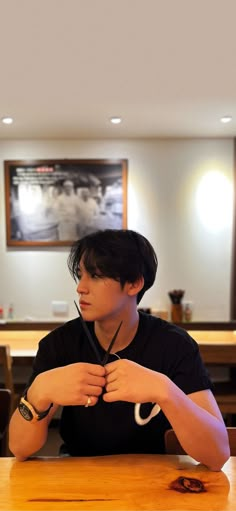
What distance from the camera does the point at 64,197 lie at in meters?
3.86

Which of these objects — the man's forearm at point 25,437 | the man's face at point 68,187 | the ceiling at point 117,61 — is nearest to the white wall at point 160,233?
the man's face at point 68,187

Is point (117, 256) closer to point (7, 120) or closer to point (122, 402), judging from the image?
point (122, 402)

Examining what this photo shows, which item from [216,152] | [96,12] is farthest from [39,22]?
[216,152]

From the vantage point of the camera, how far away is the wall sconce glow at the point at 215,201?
153 inches

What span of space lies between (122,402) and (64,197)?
2.88m

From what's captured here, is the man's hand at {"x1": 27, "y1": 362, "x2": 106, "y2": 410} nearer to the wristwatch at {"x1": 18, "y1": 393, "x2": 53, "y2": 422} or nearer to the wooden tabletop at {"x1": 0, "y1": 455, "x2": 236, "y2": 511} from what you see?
the wristwatch at {"x1": 18, "y1": 393, "x2": 53, "y2": 422}

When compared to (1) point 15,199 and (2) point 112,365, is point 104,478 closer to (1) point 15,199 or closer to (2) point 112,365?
(2) point 112,365

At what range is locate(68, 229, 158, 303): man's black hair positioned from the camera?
1160 millimetres

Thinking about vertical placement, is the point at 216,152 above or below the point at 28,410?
above

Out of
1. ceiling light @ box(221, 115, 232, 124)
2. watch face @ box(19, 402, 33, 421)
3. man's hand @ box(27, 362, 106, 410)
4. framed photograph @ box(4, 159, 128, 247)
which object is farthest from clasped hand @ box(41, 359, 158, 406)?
framed photograph @ box(4, 159, 128, 247)

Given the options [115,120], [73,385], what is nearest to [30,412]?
[73,385]

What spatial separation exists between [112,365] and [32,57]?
1881 millimetres

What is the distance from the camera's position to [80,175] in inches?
151

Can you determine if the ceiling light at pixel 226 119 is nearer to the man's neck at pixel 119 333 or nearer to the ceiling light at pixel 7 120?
the ceiling light at pixel 7 120
